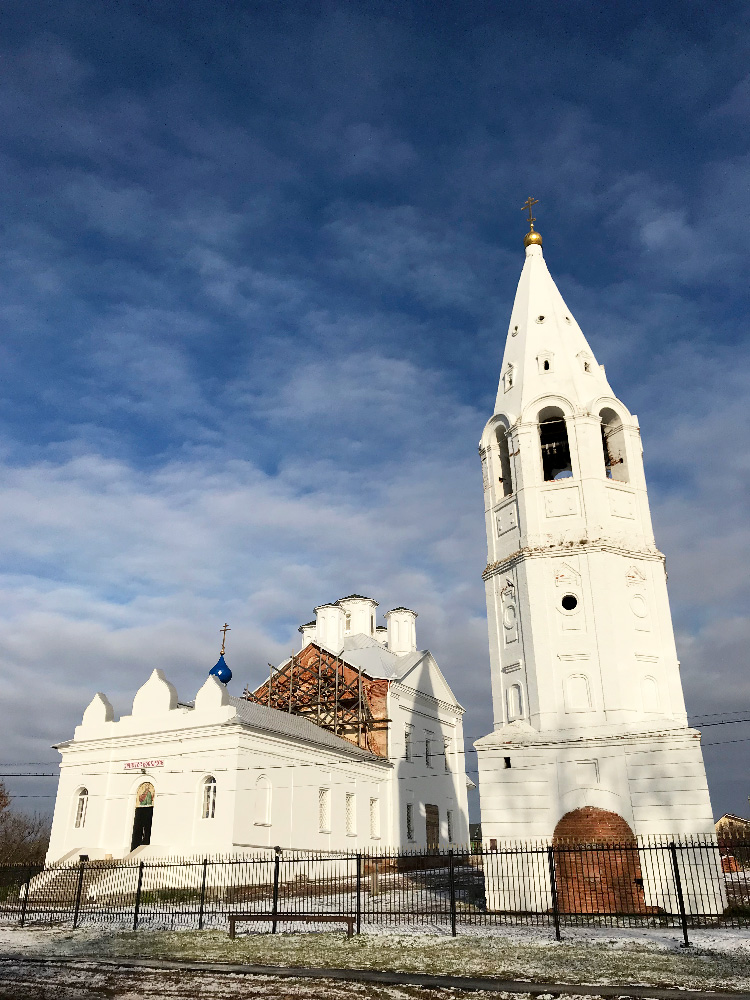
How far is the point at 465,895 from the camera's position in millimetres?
22781

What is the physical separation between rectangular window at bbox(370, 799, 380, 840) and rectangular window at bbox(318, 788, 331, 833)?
14.5 feet

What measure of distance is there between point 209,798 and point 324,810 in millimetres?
6229

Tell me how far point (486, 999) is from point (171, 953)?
6.60m

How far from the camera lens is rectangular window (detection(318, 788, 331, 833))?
31188 mm

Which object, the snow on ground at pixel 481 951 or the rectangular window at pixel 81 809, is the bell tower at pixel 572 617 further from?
the rectangular window at pixel 81 809

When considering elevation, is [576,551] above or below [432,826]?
above

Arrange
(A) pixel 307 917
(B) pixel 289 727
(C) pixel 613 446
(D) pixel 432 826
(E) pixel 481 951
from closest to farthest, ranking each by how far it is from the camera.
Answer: (E) pixel 481 951 → (A) pixel 307 917 → (C) pixel 613 446 → (B) pixel 289 727 → (D) pixel 432 826

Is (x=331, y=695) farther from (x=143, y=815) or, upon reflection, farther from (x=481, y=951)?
(x=481, y=951)

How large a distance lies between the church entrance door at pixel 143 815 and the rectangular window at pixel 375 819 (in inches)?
430

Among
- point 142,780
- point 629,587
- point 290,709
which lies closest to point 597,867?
point 629,587

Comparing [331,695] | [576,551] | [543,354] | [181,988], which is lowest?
[181,988]

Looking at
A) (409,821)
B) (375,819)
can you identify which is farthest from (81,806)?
(409,821)

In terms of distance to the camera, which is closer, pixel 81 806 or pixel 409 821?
pixel 81 806

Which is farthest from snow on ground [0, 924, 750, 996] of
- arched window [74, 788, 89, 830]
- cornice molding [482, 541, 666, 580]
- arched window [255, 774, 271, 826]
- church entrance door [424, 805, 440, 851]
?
church entrance door [424, 805, 440, 851]
